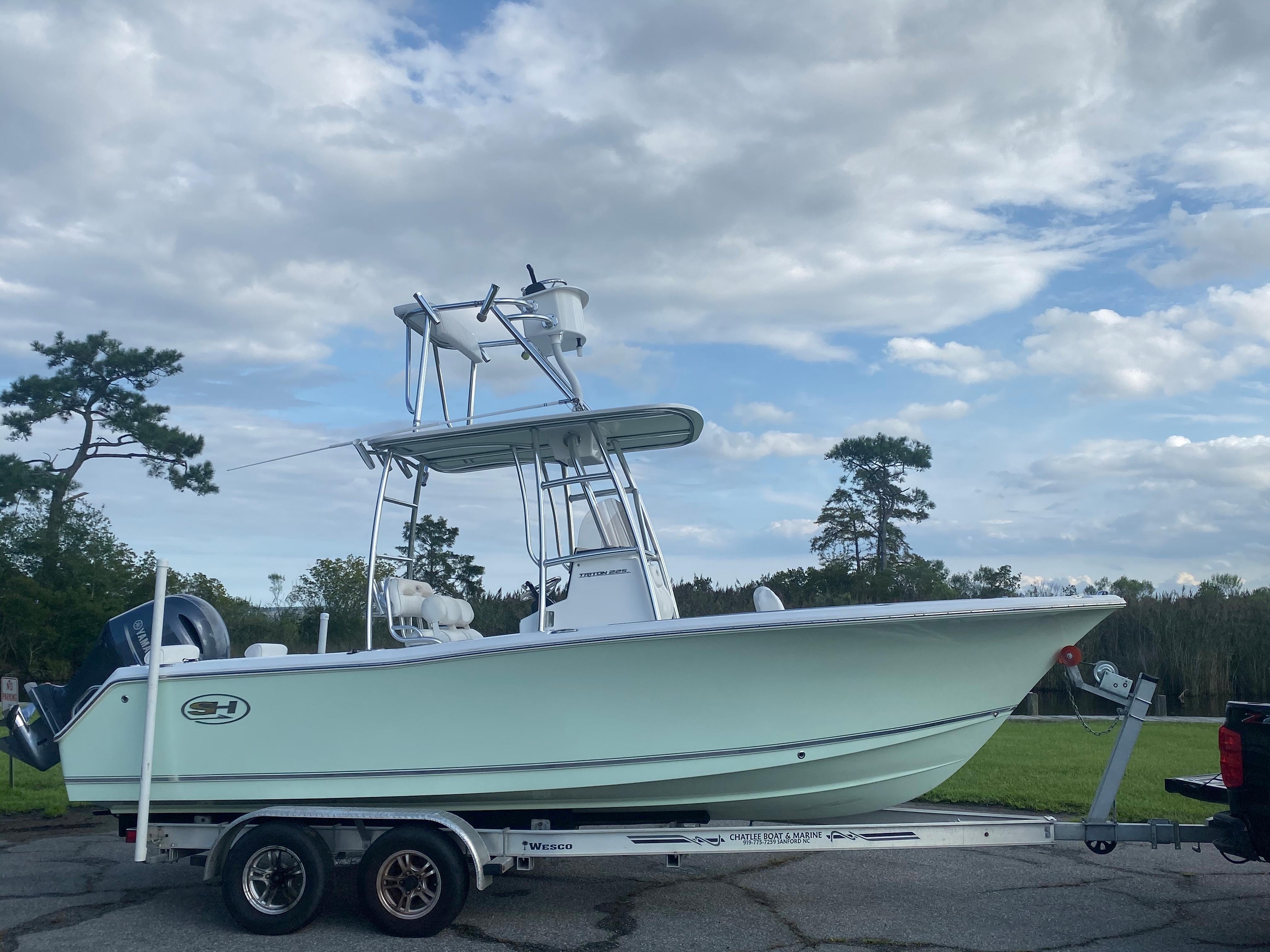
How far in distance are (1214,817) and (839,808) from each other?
1750 millimetres

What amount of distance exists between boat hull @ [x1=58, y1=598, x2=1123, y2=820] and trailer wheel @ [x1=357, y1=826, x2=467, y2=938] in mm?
224

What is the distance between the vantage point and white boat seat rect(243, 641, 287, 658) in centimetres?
562

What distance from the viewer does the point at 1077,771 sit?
8.90 metres

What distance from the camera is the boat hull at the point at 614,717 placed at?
4.68m

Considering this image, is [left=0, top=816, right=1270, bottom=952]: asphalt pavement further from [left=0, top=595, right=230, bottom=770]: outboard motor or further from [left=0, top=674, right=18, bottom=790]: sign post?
[left=0, top=674, right=18, bottom=790]: sign post

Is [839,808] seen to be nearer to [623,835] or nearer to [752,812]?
[752,812]

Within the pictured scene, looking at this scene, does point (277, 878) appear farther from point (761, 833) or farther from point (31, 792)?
point (31, 792)

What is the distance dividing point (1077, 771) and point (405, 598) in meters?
6.49

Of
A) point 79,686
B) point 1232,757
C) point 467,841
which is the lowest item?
point 467,841

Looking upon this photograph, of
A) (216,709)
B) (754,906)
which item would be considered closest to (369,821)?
(216,709)

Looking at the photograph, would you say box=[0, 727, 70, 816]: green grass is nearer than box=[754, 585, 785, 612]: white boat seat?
No

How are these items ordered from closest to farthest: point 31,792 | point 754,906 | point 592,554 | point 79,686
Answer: point 754,906, point 79,686, point 592,554, point 31,792

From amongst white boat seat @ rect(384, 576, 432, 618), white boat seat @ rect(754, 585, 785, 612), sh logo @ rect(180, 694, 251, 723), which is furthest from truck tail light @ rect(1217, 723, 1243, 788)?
sh logo @ rect(180, 694, 251, 723)

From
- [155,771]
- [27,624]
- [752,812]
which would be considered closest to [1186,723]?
[752,812]
